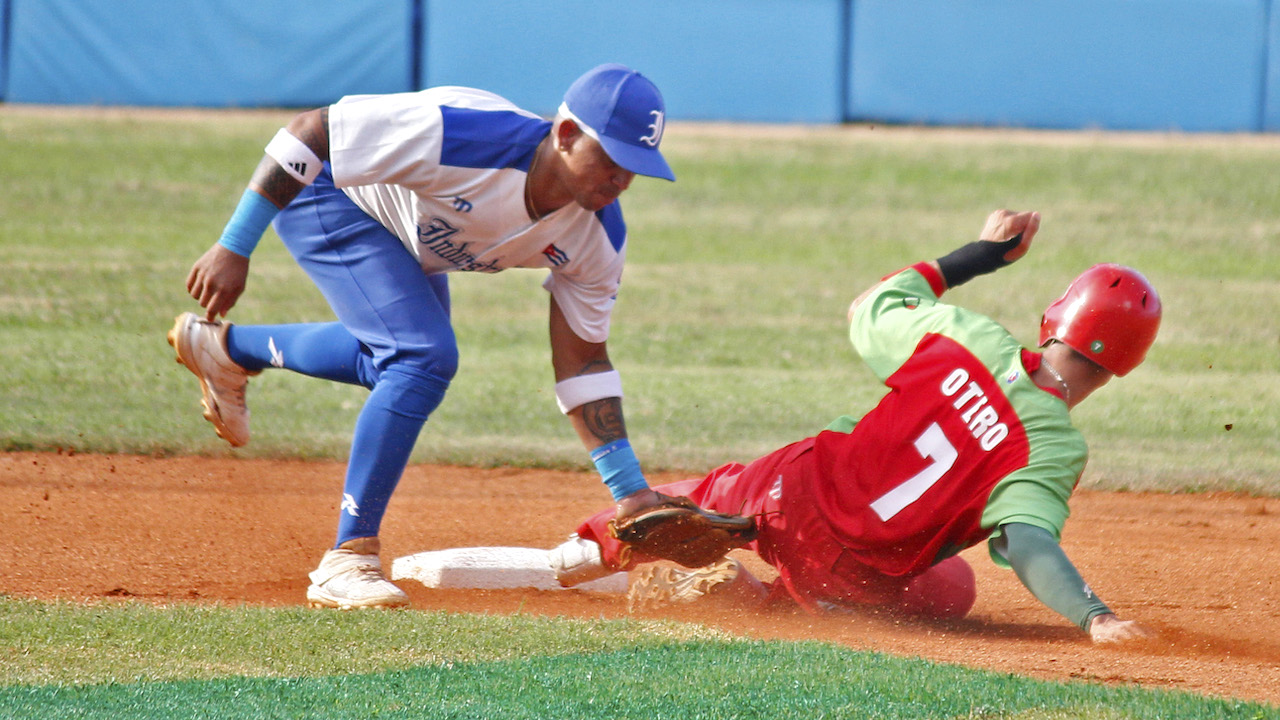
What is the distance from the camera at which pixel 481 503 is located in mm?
6027

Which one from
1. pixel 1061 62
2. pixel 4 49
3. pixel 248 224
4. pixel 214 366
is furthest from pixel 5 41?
pixel 248 224

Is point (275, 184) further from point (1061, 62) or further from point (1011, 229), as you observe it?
point (1061, 62)

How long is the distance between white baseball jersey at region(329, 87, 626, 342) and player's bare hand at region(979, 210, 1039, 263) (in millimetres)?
1218

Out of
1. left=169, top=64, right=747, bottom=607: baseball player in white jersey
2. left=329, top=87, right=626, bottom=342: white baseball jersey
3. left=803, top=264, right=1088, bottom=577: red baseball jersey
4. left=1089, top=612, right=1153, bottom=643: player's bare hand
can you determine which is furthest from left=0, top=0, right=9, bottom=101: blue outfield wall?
left=1089, top=612, right=1153, bottom=643: player's bare hand

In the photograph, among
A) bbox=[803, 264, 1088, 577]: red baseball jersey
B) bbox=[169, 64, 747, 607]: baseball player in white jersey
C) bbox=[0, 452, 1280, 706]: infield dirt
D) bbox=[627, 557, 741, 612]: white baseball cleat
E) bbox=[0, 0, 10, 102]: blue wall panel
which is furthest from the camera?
bbox=[0, 0, 10, 102]: blue wall panel

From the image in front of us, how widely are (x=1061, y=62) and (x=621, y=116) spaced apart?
13.5 metres

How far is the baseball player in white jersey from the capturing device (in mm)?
3949

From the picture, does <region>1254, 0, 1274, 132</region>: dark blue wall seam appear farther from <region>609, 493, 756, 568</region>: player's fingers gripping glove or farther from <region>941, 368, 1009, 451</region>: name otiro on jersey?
<region>609, 493, 756, 568</region>: player's fingers gripping glove

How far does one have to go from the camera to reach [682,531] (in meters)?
4.04

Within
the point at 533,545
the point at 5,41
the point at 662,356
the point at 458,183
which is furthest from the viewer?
the point at 5,41

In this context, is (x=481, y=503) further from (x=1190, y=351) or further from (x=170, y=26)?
(x=170, y=26)

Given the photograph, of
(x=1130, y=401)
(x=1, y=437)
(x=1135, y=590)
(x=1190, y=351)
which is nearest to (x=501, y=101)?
(x=1135, y=590)

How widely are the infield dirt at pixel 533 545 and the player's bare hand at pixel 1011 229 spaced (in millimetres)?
1220

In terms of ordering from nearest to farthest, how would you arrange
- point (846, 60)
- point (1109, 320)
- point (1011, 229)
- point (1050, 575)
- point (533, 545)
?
1. point (1050, 575)
2. point (1109, 320)
3. point (1011, 229)
4. point (533, 545)
5. point (846, 60)
